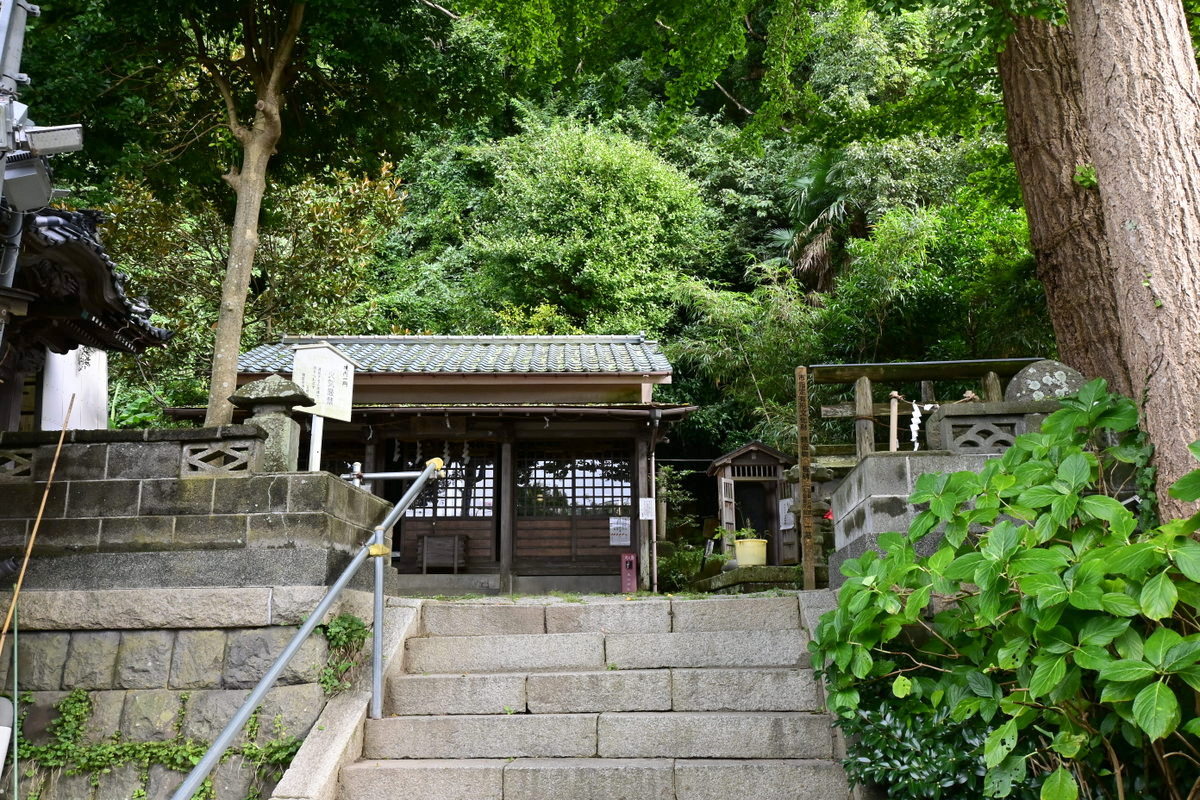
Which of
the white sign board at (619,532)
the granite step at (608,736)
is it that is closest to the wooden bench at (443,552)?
the white sign board at (619,532)

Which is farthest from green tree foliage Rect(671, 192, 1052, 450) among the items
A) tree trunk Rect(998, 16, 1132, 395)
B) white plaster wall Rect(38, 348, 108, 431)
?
white plaster wall Rect(38, 348, 108, 431)

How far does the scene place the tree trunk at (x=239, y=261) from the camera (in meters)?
9.11

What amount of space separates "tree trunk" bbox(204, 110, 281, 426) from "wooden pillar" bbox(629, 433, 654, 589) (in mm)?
6845

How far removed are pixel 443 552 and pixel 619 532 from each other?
2766 mm

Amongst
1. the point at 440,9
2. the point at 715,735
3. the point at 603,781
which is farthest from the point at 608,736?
the point at 440,9

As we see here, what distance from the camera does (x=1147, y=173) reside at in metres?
4.31

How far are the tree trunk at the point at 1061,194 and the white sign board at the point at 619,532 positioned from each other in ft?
27.6

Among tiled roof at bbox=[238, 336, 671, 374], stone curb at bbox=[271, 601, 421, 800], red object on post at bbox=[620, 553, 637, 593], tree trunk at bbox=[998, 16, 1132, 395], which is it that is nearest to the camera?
stone curb at bbox=[271, 601, 421, 800]

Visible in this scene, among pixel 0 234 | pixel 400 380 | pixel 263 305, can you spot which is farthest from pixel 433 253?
pixel 0 234

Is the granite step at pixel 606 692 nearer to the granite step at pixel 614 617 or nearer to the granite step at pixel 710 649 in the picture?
the granite step at pixel 710 649

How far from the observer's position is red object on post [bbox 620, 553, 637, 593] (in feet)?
46.5

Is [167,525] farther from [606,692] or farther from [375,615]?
[606,692]

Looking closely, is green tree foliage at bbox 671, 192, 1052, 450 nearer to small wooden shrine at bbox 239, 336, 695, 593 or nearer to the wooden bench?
small wooden shrine at bbox 239, 336, 695, 593

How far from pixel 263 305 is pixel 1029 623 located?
56.2 ft
